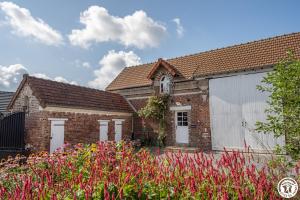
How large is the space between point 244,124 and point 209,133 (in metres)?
2.30

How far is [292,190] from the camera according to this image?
2521 millimetres

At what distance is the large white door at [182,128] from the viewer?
17.0 metres

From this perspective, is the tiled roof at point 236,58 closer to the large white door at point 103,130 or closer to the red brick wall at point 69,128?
the large white door at point 103,130

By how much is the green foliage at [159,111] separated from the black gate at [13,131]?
26.2 feet

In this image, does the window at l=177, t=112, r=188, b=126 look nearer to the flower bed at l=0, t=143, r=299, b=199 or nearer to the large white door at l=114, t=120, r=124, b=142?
the large white door at l=114, t=120, r=124, b=142

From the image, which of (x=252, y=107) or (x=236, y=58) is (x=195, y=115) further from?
(x=236, y=58)

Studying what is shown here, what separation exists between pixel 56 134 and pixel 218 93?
9.97m

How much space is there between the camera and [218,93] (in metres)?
15.4

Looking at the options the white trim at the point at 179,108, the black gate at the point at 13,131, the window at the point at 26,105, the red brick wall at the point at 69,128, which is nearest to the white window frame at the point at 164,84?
the white trim at the point at 179,108

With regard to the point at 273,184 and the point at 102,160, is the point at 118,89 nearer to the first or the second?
the point at 102,160

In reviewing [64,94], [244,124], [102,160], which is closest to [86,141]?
[64,94]

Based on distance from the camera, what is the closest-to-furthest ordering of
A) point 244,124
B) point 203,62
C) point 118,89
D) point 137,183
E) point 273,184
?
point 273,184 → point 137,183 → point 244,124 → point 203,62 → point 118,89

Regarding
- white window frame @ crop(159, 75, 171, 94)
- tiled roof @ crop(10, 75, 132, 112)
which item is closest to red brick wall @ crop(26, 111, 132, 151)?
tiled roof @ crop(10, 75, 132, 112)

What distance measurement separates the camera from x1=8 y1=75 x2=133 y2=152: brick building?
1323 centimetres
